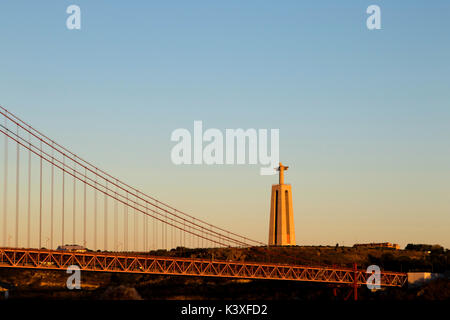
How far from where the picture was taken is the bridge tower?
156 metres

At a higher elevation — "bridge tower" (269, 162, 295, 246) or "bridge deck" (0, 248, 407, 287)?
"bridge tower" (269, 162, 295, 246)

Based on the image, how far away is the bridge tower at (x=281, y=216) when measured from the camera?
156375mm

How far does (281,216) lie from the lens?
156125mm

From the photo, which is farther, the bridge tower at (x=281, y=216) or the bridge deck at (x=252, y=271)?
the bridge tower at (x=281, y=216)

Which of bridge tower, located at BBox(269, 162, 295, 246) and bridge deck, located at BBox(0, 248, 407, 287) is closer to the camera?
bridge deck, located at BBox(0, 248, 407, 287)

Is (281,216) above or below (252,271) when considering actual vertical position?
above

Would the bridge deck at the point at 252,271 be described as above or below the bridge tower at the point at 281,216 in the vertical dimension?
below

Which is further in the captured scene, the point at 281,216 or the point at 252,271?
the point at 281,216

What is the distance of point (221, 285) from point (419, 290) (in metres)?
36.2
